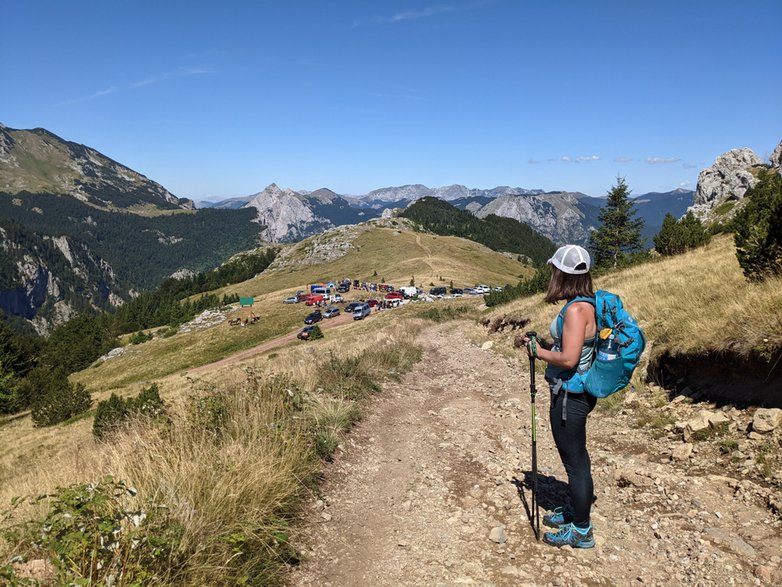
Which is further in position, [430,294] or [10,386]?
[430,294]

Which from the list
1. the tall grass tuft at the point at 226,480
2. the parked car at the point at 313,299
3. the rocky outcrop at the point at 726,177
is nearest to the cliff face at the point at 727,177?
the rocky outcrop at the point at 726,177

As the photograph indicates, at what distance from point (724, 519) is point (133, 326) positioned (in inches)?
4509

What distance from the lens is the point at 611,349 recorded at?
4156mm

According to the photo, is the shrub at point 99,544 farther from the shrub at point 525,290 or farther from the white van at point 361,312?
the white van at point 361,312

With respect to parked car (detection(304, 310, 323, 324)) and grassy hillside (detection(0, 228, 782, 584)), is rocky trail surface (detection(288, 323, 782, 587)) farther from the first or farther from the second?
parked car (detection(304, 310, 323, 324))

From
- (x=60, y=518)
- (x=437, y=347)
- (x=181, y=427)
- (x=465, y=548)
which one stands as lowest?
(x=437, y=347)

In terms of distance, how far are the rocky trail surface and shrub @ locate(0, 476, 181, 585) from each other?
1403 mm

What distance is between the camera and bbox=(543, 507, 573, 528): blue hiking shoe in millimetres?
4867

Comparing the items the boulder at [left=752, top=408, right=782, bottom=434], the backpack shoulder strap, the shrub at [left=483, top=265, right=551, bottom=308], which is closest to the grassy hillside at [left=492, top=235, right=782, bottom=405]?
the boulder at [left=752, top=408, right=782, bottom=434]

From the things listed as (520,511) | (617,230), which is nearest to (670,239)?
(617,230)

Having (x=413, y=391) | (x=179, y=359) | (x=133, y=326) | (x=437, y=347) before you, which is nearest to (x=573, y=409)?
(x=413, y=391)

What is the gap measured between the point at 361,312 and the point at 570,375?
5491 cm

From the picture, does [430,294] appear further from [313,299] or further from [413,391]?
[413,391]

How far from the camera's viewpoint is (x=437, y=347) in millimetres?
20609
